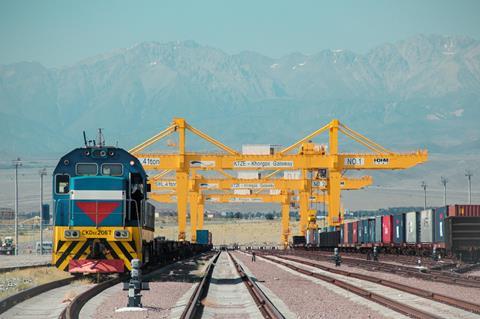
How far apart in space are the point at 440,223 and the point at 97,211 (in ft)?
94.9

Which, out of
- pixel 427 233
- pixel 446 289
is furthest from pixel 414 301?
pixel 427 233

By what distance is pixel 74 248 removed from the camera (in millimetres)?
26109

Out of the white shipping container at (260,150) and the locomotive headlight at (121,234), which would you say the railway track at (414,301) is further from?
the white shipping container at (260,150)

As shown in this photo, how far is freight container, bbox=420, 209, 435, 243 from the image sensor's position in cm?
5322

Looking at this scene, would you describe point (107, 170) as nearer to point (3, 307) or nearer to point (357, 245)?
point (3, 307)

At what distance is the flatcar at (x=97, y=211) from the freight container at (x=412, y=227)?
110ft

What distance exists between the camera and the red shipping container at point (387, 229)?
65938 millimetres

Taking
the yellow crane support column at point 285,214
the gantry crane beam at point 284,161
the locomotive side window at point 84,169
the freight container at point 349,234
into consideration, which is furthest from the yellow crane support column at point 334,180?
the locomotive side window at point 84,169

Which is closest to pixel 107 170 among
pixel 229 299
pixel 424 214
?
pixel 229 299

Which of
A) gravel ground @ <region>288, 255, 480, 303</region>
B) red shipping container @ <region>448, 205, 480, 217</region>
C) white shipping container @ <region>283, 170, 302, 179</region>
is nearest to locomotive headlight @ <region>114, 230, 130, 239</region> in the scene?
gravel ground @ <region>288, 255, 480, 303</region>

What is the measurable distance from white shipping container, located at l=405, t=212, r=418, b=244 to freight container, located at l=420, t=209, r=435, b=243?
1446mm

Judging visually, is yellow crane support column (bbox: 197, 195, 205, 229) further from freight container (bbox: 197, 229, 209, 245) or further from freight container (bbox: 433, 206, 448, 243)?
freight container (bbox: 433, 206, 448, 243)

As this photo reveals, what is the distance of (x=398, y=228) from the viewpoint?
6388 centimetres

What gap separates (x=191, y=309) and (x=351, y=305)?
4241 millimetres
